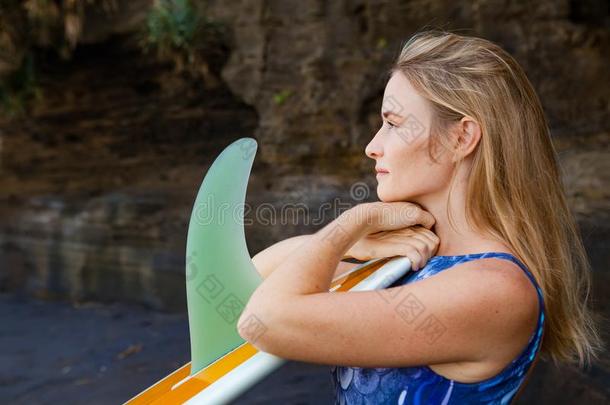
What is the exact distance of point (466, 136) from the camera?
3.87ft

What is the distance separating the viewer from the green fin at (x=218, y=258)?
1.26 metres

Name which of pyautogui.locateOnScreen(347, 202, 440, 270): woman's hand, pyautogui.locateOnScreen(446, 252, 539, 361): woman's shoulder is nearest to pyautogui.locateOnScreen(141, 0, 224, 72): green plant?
pyautogui.locateOnScreen(347, 202, 440, 270): woman's hand

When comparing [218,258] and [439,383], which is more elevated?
[218,258]

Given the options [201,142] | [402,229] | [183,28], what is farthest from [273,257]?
[201,142]

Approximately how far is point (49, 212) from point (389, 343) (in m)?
5.74

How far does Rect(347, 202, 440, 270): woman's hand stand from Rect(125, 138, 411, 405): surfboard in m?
0.02

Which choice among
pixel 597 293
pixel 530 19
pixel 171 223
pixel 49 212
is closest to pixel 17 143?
pixel 49 212

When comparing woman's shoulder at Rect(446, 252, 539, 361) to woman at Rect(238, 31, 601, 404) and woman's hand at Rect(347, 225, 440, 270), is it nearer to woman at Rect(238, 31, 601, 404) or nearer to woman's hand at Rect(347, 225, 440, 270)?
woman at Rect(238, 31, 601, 404)

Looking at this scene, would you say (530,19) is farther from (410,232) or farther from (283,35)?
(410,232)

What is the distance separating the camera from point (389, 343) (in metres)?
1.02

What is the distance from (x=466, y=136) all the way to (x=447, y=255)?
239 millimetres

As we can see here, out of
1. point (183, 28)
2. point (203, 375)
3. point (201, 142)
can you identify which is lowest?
point (201, 142)

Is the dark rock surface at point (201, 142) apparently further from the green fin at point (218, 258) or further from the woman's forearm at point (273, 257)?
the green fin at point (218, 258)

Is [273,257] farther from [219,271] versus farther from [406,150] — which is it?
[406,150]
